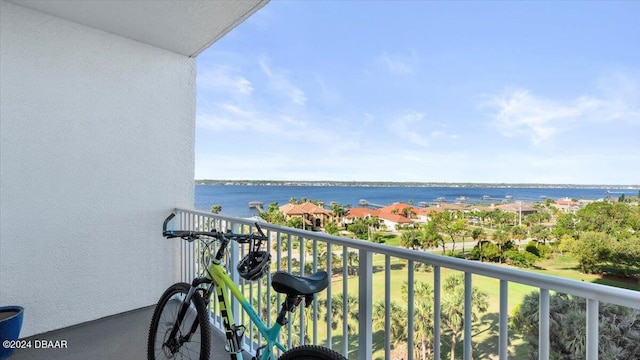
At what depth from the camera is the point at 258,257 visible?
1.54m

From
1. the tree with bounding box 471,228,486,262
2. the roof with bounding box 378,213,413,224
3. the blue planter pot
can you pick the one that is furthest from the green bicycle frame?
the tree with bounding box 471,228,486,262

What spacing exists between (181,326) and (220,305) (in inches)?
13.3

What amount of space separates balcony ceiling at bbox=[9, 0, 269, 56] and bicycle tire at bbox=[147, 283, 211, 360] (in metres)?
1.99

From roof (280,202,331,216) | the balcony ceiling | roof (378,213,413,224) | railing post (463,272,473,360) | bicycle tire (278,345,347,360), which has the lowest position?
roof (378,213,413,224)

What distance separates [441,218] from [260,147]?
15.9m

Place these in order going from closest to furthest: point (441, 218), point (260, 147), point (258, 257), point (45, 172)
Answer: point (258, 257) < point (45, 172) < point (441, 218) < point (260, 147)

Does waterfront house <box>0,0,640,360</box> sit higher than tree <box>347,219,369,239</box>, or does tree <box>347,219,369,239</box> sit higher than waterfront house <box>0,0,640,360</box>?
waterfront house <box>0,0,640,360</box>

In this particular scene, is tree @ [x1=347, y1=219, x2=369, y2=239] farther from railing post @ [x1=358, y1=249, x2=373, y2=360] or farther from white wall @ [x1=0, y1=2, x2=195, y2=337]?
railing post @ [x1=358, y1=249, x2=373, y2=360]

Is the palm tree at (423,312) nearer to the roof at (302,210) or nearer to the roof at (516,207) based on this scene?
the roof at (302,210)

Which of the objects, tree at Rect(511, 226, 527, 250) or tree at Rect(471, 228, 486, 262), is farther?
tree at Rect(471, 228, 486, 262)

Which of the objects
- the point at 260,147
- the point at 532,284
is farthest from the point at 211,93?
the point at 532,284

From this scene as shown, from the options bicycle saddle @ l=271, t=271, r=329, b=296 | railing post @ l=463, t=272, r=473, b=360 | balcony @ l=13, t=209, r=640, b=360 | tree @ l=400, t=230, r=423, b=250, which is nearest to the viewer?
balcony @ l=13, t=209, r=640, b=360

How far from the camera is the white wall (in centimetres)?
242

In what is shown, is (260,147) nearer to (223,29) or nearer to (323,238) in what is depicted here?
(223,29)
